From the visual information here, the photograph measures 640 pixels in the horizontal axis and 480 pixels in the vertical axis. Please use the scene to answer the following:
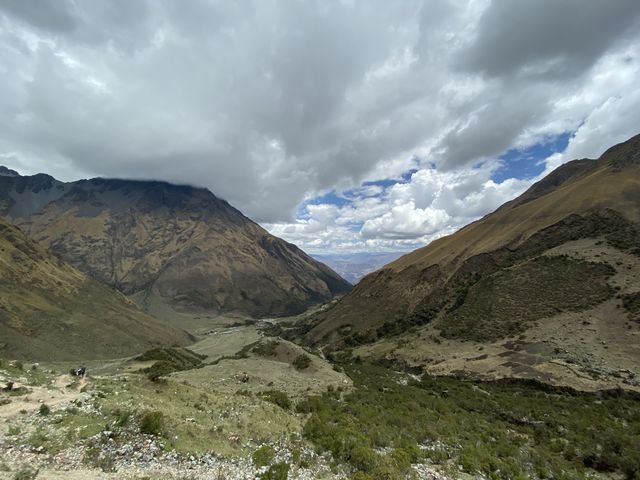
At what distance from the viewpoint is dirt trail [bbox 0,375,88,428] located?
16562 mm

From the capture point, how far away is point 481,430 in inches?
995

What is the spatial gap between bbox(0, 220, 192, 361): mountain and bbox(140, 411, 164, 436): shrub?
254ft

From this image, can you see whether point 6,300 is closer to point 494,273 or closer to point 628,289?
point 494,273

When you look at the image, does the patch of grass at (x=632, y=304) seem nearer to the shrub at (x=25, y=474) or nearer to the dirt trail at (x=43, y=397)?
the dirt trail at (x=43, y=397)

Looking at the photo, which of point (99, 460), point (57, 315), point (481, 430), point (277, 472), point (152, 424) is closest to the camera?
point (99, 460)

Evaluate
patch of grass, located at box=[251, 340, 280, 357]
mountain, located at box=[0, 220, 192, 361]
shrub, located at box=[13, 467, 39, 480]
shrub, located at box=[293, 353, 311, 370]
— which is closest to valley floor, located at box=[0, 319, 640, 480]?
shrub, located at box=[13, 467, 39, 480]

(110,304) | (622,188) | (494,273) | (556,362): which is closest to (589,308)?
(556,362)

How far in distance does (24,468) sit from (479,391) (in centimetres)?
4213

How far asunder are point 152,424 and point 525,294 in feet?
222

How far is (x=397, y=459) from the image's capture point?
1725 centimetres

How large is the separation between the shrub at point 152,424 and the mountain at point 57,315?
77.4m

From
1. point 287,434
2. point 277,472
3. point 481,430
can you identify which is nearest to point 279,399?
point 287,434

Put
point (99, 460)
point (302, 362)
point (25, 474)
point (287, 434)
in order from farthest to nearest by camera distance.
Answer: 1. point (302, 362)
2. point (287, 434)
3. point (99, 460)
4. point (25, 474)

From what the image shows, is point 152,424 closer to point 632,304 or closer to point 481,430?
point 481,430
